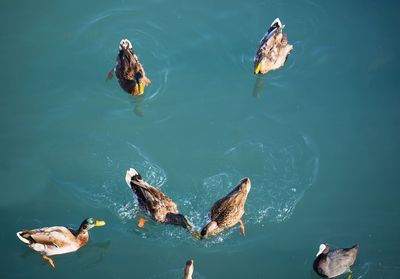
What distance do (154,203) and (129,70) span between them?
2.31m

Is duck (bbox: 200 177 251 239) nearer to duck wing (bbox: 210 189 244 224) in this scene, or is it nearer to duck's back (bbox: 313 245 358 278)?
duck wing (bbox: 210 189 244 224)

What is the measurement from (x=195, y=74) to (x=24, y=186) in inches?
126

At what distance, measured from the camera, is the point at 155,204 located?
24.5 ft

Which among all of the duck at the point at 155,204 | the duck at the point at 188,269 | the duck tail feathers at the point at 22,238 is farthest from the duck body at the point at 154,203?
the duck tail feathers at the point at 22,238

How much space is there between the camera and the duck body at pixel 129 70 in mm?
8562

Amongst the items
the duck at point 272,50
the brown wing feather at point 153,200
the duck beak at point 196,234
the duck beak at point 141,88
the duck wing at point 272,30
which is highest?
the duck wing at point 272,30

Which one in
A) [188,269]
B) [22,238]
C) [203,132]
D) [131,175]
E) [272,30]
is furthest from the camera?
[272,30]

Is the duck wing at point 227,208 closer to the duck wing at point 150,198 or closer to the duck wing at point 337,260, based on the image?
the duck wing at point 150,198

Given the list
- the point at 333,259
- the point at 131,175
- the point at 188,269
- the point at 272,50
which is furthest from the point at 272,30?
the point at 188,269

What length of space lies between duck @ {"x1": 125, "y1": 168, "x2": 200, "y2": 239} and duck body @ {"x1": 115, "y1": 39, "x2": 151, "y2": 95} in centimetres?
158

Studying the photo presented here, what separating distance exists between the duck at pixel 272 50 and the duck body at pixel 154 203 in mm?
2698

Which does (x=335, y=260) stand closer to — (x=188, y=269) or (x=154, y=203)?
(x=188, y=269)

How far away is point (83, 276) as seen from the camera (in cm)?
744

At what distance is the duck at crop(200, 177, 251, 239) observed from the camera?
289 inches
